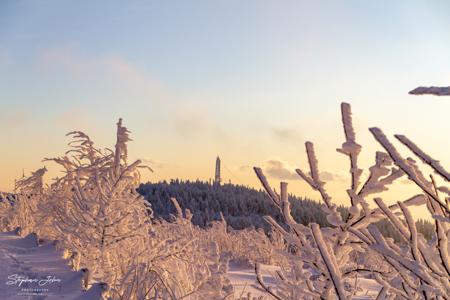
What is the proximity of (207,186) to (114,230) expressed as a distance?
2009cm

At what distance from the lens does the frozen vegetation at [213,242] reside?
1.32 metres

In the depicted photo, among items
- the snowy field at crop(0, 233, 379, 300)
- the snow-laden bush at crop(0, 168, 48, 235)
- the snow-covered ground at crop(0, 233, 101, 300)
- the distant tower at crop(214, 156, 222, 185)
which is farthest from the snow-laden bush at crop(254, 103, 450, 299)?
the distant tower at crop(214, 156, 222, 185)

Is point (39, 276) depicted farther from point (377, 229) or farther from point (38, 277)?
point (377, 229)

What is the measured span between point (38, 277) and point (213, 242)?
2016mm

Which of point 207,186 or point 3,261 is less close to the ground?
point 207,186

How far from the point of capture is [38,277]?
14.9ft

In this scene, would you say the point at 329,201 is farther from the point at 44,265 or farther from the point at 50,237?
the point at 50,237

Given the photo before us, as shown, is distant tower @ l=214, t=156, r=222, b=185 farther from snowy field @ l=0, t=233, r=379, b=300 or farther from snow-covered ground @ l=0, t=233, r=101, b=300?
snow-covered ground @ l=0, t=233, r=101, b=300

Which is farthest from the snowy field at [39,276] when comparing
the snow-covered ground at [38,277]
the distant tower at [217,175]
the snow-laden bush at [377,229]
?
the distant tower at [217,175]

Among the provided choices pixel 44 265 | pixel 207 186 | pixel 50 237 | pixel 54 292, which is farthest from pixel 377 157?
pixel 207 186

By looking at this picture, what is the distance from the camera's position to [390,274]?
1822 mm

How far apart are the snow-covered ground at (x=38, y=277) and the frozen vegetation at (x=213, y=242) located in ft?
0.07
